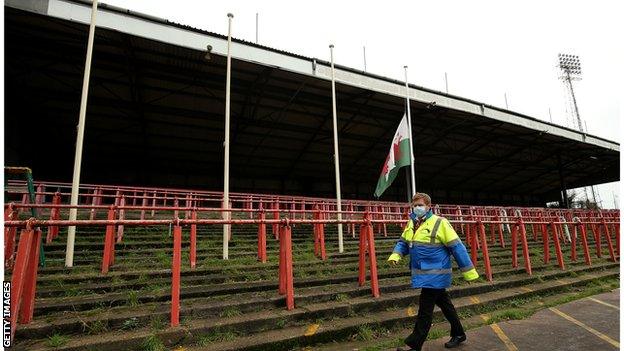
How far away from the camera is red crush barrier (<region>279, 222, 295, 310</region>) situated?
4457 millimetres

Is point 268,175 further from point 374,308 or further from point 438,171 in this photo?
point 374,308

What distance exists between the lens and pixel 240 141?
65.3ft

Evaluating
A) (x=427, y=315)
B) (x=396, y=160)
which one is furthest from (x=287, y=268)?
(x=396, y=160)

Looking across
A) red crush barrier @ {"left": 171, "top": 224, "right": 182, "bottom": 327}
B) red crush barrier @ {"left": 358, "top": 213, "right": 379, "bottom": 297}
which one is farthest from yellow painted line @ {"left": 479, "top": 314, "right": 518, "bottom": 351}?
red crush barrier @ {"left": 171, "top": 224, "right": 182, "bottom": 327}

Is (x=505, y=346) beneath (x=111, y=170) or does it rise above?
beneath

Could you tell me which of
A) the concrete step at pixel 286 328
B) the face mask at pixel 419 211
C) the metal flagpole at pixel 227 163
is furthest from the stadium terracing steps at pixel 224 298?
the face mask at pixel 419 211

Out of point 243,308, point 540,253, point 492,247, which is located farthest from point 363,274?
point 540,253

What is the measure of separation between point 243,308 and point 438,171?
2674cm

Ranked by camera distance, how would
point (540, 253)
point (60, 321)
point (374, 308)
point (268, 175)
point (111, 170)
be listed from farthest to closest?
1. point (268, 175)
2. point (111, 170)
3. point (540, 253)
4. point (374, 308)
5. point (60, 321)

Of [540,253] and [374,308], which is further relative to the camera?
[540,253]

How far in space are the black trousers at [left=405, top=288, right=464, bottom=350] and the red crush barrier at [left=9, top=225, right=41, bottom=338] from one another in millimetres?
3668

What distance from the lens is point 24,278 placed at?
351 cm

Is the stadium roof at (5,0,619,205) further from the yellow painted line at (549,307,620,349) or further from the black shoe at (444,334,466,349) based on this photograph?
the black shoe at (444,334,466,349)

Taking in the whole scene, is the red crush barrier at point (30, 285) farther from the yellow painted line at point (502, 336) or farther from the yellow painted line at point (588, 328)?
the yellow painted line at point (588, 328)
